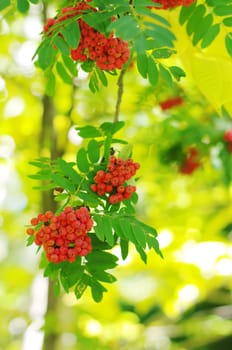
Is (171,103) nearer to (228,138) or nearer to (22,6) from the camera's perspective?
(228,138)

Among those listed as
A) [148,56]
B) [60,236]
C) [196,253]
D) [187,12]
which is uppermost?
[196,253]

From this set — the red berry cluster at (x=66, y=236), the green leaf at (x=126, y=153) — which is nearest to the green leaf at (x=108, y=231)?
the red berry cluster at (x=66, y=236)

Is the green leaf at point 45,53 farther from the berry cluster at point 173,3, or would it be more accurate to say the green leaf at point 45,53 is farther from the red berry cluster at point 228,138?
the red berry cluster at point 228,138

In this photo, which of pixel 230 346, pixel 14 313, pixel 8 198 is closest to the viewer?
pixel 14 313

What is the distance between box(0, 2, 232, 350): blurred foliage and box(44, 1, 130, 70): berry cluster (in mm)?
673

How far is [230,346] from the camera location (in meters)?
3.55

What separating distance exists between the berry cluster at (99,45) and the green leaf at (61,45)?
0.05 feet

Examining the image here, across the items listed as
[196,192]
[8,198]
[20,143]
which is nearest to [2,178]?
[20,143]

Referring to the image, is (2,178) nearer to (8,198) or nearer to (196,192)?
(8,198)

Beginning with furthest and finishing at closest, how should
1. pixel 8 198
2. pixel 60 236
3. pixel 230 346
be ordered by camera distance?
1. pixel 230 346
2. pixel 8 198
3. pixel 60 236

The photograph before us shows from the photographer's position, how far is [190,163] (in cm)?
174

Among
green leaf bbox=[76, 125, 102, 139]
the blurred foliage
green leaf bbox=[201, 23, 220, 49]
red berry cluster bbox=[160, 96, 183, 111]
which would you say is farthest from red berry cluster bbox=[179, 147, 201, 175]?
green leaf bbox=[201, 23, 220, 49]

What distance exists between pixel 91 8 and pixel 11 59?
46.1 inches

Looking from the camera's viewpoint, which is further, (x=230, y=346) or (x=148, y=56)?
(x=230, y=346)
